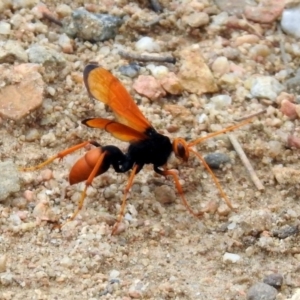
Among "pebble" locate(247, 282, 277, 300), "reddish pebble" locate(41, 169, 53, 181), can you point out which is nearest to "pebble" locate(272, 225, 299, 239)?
"pebble" locate(247, 282, 277, 300)

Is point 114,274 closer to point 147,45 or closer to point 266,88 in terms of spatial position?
point 266,88

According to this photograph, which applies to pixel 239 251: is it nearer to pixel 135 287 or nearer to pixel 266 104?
pixel 135 287

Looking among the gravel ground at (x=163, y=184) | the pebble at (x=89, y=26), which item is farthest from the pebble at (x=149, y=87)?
the pebble at (x=89, y=26)

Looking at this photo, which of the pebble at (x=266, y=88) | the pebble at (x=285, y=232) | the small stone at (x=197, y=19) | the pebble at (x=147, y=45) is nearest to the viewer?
the pebble at (x=285, y=232)

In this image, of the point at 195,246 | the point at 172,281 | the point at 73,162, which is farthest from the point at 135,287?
the point at 73,162

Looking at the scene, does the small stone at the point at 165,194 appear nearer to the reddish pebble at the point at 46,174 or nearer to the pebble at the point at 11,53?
the reddish pebble at the point at 46,174

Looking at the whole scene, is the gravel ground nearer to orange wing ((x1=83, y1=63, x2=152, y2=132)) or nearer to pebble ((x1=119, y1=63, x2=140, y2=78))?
pebble ((x1=119, y1=63, x2=140, y2=78))
